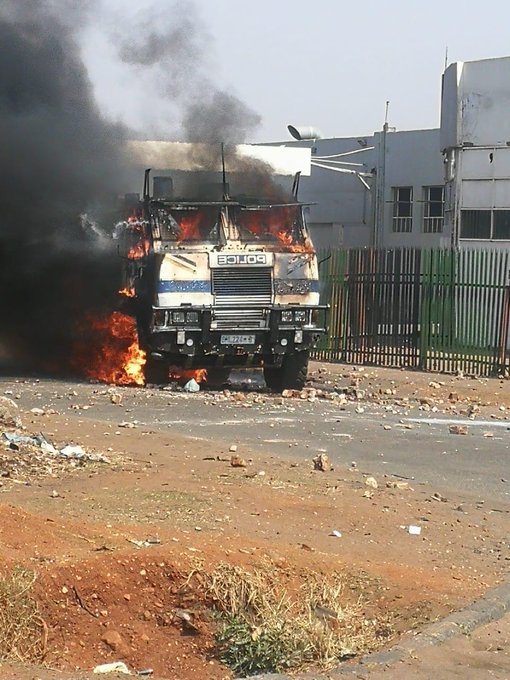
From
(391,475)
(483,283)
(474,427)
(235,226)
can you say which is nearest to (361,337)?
(483,283)

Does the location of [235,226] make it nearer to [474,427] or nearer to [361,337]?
[474,427]

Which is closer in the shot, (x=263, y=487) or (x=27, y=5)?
(x=263, y=487)

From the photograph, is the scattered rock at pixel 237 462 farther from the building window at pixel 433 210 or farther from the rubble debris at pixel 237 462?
the building window at pixel 433 210

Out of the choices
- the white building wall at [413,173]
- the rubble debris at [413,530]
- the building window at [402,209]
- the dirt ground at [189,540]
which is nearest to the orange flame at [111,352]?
the dirt ground at [189,540]

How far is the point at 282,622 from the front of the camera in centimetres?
546

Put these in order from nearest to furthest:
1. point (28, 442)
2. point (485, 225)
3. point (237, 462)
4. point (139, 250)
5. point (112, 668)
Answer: point (112, 668) → point (237, 462) → point (28, 442) → point (139, 250) → point (485, 225)

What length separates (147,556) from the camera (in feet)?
19.9

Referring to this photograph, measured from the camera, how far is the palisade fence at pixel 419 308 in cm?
1983

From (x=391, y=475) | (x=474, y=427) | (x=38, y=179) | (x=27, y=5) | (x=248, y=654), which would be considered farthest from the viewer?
(x=27, y=5)

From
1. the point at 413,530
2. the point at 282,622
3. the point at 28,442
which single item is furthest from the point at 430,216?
the point at 282,622

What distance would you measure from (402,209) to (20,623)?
106 feet

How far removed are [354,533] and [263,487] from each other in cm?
128

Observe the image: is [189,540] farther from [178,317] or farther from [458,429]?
[178,317]

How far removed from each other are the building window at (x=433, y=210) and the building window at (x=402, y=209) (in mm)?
510
